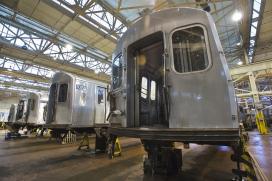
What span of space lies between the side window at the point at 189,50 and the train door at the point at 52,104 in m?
6.10

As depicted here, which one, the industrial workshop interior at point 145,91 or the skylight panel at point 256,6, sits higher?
the skylight panel at point 256,6

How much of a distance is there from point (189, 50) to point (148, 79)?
190cm

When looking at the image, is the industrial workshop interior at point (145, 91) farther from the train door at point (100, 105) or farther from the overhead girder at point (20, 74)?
the overhead girder at point (20, 74)

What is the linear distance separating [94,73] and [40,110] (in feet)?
14.9

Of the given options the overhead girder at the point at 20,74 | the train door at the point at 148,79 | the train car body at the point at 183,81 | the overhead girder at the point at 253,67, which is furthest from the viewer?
the overhead girder at the point at 20,74

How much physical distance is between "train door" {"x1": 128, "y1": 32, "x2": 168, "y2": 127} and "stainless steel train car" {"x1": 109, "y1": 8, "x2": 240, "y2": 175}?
0.07ft

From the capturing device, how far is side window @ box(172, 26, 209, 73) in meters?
2.20

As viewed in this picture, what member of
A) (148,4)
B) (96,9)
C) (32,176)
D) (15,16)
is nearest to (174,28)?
(32,176)

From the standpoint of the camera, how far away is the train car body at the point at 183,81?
1.89m

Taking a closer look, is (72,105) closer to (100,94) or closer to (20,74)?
(100,94)

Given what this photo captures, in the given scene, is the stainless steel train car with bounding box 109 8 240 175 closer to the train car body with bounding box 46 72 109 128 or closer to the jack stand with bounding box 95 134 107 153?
the jack stand with bounding box 95 134 107 153

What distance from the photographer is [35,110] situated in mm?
10789

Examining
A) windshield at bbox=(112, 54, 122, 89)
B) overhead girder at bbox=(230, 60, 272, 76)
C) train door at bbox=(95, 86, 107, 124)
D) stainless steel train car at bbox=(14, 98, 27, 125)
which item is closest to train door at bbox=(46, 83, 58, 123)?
train door at bbox=(95, 86, 107, 124)

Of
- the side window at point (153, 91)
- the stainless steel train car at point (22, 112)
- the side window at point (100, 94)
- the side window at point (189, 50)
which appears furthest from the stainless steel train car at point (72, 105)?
the stainless steel train car at point (22, 112)
